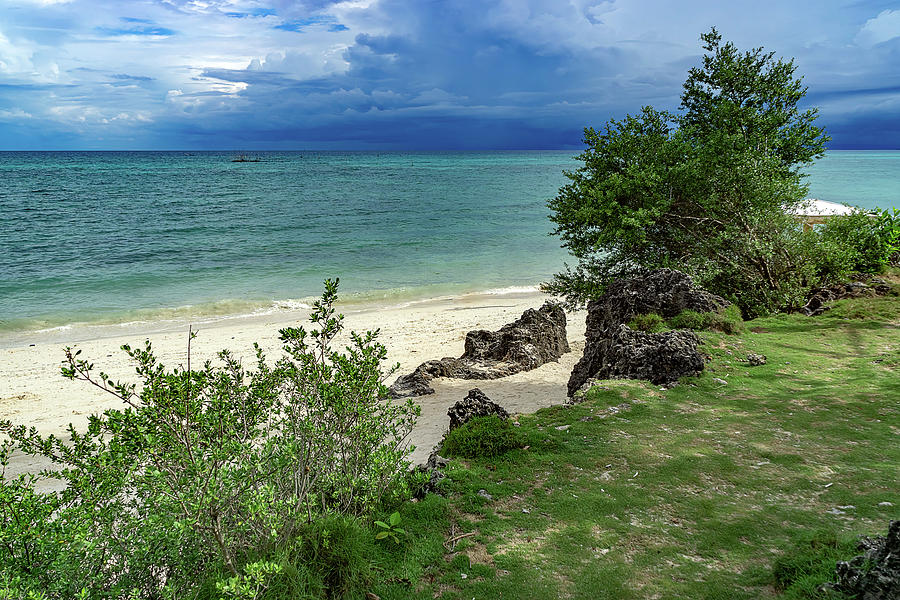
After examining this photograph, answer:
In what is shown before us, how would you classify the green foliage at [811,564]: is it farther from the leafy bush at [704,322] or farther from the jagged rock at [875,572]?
the leafy bush at [704,322]

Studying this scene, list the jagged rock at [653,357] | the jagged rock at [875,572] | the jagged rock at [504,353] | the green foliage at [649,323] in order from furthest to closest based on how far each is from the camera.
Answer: the jagged rock at [504,353], the green foliage at [649,323], the jagged rock at [653,357], the jagged rock at [875,572]

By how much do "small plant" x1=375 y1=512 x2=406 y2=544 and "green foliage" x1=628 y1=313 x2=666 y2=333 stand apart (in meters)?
7.49

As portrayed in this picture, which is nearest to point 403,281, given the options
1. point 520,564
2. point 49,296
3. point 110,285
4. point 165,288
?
point 165,288

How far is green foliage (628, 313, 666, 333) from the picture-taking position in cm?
1104

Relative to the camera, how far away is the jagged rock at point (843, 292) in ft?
43.5

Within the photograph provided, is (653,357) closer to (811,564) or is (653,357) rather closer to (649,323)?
(649,323)

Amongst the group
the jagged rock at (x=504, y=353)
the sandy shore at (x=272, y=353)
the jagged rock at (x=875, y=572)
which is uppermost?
the jagged rock at (x=875, y=572)

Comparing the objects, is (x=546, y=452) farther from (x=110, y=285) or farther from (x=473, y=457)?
(x=110, y=285)

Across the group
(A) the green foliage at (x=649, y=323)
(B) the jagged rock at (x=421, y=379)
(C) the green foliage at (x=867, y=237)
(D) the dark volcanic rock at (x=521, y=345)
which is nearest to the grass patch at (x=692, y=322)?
(A) the green foliage at (x=649, y=323)

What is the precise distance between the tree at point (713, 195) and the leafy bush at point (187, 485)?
10.1m

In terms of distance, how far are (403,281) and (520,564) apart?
24.6 metres

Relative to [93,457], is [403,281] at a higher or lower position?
lower

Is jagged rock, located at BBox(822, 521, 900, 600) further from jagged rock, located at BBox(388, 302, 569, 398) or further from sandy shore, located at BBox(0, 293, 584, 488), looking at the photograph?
jagged rock, located at BBox(388, 302, 569, 398)

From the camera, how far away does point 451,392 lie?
1337cm
